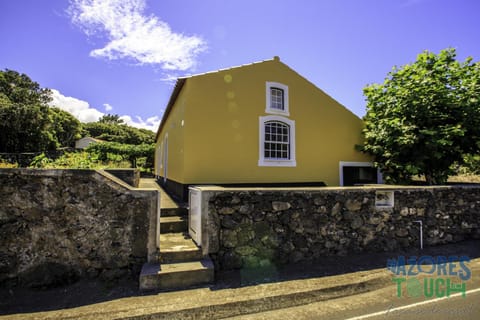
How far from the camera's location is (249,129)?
8328 millimetres

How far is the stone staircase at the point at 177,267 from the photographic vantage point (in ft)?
12.0

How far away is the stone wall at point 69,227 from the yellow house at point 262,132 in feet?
10.6

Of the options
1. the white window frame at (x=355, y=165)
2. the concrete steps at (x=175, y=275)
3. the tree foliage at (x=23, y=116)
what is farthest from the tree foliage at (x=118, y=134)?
the concrete steps at (x=175, y=275)

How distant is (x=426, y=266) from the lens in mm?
4855

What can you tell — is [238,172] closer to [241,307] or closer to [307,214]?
[307,214]

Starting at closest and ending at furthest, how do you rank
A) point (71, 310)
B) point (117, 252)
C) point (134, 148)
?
point (71, 310) → point (117, 252) → point (134, 148)

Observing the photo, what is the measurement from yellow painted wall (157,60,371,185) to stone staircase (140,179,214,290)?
308 cm

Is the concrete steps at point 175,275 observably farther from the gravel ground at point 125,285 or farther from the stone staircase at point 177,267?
the gravel ground at point 125,285

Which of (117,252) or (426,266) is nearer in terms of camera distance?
(117,252)

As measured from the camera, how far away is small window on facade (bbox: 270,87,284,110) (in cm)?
895

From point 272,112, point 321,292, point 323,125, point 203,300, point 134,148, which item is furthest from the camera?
point 134,148

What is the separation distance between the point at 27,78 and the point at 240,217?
4012cm

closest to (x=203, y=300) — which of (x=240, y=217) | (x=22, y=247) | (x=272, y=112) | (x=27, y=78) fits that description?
(x=240, y=217)

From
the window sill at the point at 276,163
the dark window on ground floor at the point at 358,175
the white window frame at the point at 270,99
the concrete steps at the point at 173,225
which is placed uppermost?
the white window frame at the point at 270,99
